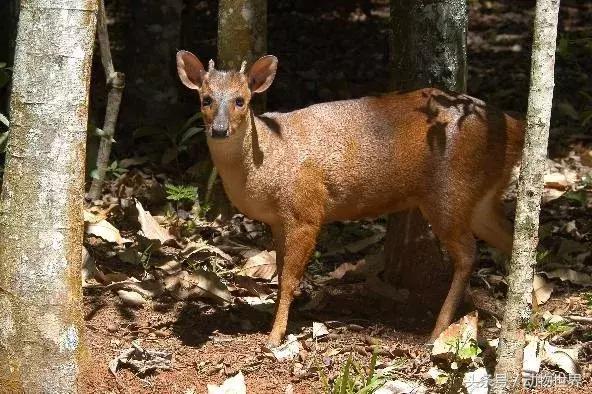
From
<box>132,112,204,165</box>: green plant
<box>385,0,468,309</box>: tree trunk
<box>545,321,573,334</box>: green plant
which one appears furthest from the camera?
<box>132,112,204,165</box>: green plant

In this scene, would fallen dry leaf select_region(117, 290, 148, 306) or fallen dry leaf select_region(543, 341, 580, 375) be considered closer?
fallen dry leaf select_region(543, 341, 580, 375)

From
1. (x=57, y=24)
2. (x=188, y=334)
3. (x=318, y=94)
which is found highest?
(x=57, y=24)

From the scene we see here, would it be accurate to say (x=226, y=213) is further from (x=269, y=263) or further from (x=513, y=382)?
(x=513, y=382)

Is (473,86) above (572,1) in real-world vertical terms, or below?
below

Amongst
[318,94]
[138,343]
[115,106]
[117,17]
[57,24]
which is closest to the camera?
[57,24]

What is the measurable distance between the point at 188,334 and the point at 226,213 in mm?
2224

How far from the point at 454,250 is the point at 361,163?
0.84 metres

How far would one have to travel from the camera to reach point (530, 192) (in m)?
5.25

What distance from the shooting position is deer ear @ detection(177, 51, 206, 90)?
6645 mm

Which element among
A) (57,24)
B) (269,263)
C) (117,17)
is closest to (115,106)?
(269,263)

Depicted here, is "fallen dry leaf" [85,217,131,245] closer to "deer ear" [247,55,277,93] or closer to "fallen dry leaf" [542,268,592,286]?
"deer ear" [247,55,277,93]

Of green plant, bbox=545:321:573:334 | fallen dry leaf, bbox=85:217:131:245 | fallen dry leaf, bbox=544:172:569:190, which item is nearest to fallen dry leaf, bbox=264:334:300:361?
green plant, bbox=545:321:573:334

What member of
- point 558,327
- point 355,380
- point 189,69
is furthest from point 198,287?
point 558,327

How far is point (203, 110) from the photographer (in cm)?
651
